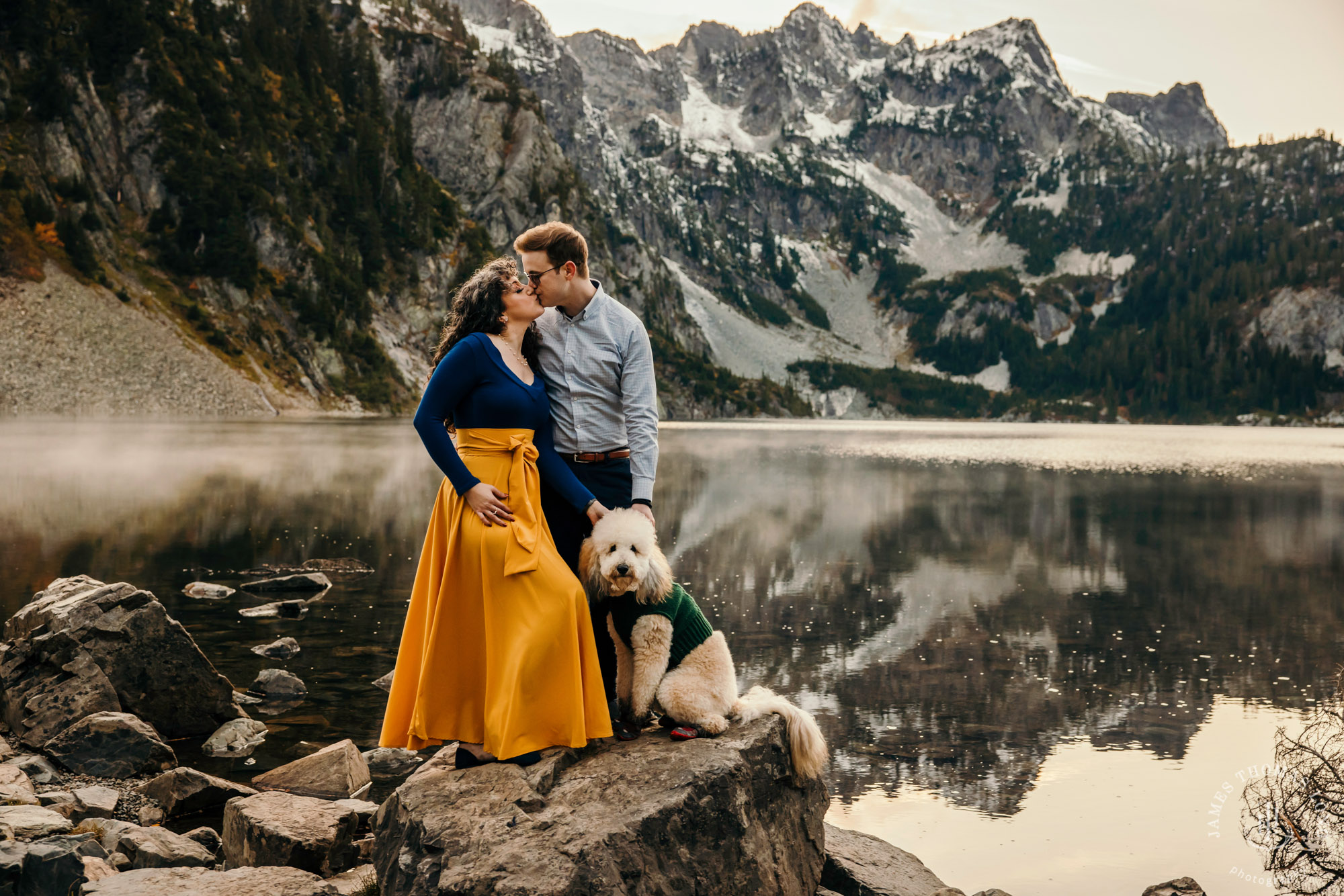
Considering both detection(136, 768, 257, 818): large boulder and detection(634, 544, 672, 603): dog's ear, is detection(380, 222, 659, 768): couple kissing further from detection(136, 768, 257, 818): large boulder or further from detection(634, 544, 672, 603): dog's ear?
detection(136, 768, 257, 818): large boulder

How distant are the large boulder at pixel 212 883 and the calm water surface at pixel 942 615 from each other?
4.10 m

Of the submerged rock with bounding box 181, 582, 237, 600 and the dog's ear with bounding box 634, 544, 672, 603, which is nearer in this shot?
the dog's ear with bounding box 634, 544, 672, 603

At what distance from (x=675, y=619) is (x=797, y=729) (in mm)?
1013

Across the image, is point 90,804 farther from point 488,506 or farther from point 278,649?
point 278,649

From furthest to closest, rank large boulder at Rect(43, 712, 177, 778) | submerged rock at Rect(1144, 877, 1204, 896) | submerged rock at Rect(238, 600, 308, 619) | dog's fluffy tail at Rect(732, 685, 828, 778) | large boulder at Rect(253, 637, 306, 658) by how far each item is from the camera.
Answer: submerged rock at Rect(238, 600, 308, 619) → large boulder at Rect(253, 637, 306, 658) → large boulder at Rect(43, 712, 177, 778) → submerged rock at Rect(1144, 877, 1204, 896) → dog's fluffy tail at Rect(732, 685, 828, 778)

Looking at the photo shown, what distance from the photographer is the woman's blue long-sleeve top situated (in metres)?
5.43

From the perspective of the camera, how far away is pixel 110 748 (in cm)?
903

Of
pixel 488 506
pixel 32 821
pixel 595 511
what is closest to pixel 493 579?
pixel 488 506

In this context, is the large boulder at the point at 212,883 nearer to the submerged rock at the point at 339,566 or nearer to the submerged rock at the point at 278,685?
the submerged rock at the point at 278,685

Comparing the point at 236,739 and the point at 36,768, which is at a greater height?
the point at 36,768

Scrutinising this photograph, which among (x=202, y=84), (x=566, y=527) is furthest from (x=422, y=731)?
(x=202, y=84)

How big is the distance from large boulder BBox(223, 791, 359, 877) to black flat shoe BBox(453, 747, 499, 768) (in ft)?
5.34

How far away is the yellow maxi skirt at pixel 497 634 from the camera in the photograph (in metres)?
5.34

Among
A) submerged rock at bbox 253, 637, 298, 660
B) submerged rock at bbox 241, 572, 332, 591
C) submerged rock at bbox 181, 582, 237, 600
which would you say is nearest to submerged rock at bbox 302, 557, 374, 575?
submerged rock at bbox 241, 572, 332, 591
